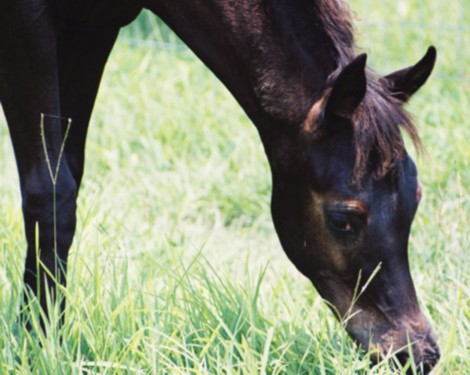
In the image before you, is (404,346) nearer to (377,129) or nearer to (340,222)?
(340,222)

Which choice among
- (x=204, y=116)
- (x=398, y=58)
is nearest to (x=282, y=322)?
(x=204, y=116)

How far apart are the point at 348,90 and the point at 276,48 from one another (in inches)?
12.0

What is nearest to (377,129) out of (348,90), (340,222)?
(348,90)

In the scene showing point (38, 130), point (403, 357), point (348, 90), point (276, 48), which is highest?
point (276, 48)

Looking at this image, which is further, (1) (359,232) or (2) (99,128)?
(2) (99,128)

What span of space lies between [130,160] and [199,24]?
7.46 ft

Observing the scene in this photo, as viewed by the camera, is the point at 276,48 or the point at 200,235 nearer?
the point at 276,48

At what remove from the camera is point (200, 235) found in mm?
4680

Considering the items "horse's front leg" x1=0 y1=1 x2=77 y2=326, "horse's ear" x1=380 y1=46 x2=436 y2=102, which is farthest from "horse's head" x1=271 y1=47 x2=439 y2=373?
"horse's front leg" x1=0 y1=1 x2=77 y2=326

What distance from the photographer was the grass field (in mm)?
2818

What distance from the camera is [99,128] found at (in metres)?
5.59

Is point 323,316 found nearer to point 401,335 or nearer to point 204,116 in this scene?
point 401,335

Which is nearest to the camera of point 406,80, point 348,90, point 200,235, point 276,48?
point 348,90

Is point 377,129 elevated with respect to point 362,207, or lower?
elevated
